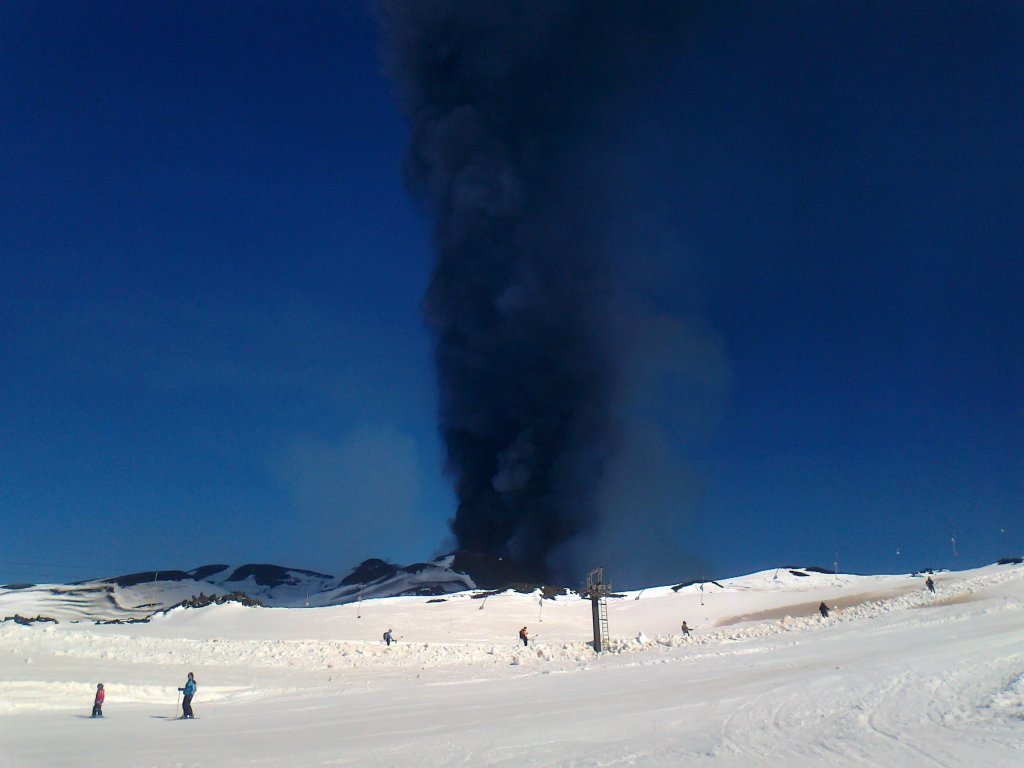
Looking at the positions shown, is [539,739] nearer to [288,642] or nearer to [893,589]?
[288,642]

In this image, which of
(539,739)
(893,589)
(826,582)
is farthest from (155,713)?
(826,582)

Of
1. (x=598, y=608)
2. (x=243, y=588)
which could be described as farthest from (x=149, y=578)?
(x=598, y=608)

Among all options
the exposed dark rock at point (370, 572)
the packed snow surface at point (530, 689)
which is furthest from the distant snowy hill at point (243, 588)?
the packed snow surface at point (530, 689)

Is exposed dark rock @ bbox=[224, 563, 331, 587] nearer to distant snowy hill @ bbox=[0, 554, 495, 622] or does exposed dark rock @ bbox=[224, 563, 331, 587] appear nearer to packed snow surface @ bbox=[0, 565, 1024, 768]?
distant snowy hill @ bbox=[0, 554, 495, 622]

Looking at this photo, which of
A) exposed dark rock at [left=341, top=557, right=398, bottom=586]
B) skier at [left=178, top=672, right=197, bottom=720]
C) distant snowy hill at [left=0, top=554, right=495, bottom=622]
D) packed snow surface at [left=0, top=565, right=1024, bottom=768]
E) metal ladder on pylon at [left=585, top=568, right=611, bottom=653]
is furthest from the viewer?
exposed dark rock at [left=341, top=557, right=398, bottom=586]

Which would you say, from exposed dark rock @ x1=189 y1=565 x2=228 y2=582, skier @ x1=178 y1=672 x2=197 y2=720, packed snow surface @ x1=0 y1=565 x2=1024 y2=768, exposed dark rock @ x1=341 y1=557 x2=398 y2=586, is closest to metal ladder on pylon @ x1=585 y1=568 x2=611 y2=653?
packed snow surface @ x1=0 y1=565 x2=1024 y2=768

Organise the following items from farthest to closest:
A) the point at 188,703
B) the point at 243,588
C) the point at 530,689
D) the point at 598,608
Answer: the point at 243,588, the point at 598,608, the point at 530,689, the point at 188,703

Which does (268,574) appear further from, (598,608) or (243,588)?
(598,608)

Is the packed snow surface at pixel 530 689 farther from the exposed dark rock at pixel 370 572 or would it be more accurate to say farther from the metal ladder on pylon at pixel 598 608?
the exposed dark rock at pixel 370 572

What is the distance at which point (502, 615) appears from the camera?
37.3 m

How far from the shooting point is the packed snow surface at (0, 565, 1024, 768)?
9828 mm

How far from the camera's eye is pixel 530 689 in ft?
56.5

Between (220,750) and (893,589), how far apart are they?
1392 inches

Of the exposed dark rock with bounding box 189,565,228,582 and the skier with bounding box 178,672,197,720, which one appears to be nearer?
the skier with bounding box 178,672,197,720
